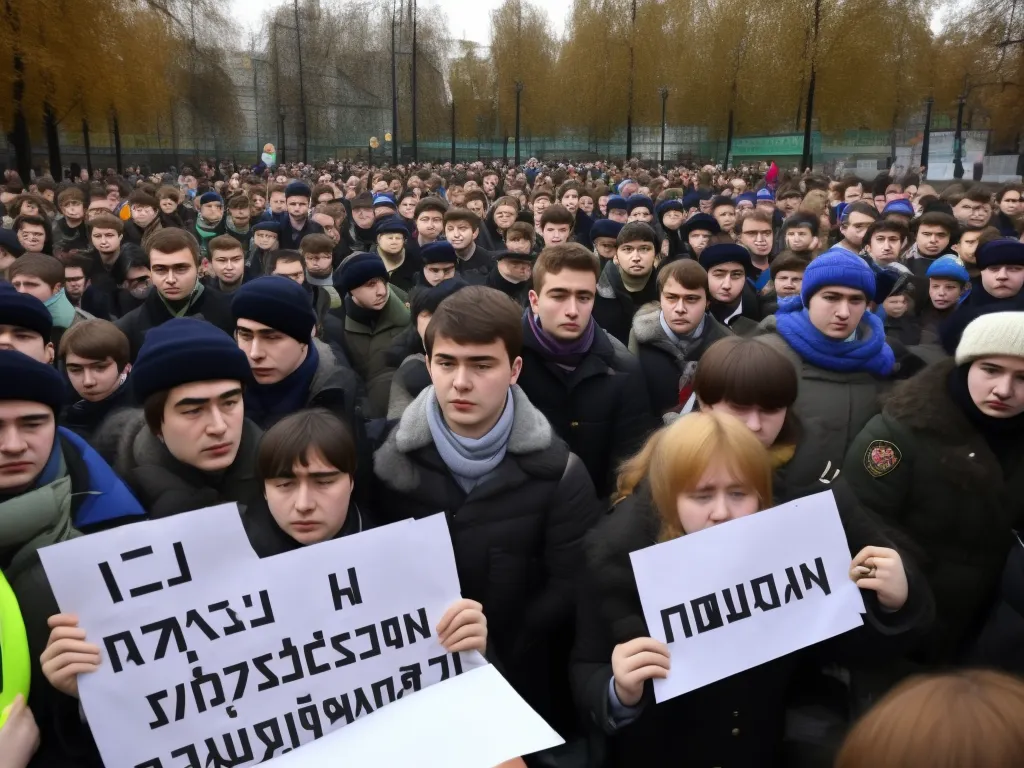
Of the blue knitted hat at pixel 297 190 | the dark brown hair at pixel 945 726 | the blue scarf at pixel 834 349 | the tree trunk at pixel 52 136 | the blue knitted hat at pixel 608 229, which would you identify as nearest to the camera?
the dark brown hair at pixel 945 726

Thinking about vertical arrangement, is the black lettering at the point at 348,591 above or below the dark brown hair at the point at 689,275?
below

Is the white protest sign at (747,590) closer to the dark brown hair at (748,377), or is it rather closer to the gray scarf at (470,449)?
the dark brown hair at (748,377)

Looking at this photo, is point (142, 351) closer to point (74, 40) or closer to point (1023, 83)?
point (74, 40)

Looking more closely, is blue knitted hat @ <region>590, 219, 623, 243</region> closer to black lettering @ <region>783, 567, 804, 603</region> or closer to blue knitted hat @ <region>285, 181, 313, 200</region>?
blue knitted hat @ <region>285, 181, 313, 200</region>

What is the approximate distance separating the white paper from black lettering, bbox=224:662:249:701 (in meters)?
0.20

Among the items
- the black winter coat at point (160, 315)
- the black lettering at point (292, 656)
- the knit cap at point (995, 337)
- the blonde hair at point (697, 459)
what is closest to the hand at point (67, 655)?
the black lettering at point (292, 656)

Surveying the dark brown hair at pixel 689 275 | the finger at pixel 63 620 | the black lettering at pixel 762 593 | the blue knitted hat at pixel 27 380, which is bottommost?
the black lettering at pixel 762 593

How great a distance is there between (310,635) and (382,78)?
54.8 meters

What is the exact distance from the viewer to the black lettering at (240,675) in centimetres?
201

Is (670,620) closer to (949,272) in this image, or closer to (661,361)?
(661,361)

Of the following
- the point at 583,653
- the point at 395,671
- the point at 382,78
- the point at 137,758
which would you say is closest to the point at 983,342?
the point at 583,653

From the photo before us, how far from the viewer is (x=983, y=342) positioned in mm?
2682

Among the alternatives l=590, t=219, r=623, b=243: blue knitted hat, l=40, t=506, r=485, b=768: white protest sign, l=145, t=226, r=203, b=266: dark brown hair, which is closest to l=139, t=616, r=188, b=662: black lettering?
l=40, t=506, r=485, b=768: white protest sign

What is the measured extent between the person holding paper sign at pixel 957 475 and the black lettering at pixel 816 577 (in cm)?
85
